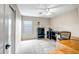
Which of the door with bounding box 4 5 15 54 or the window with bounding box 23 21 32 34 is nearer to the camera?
the door with bounding box 4 5 15 54

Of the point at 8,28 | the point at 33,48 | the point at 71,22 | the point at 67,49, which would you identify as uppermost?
the point at 71,22

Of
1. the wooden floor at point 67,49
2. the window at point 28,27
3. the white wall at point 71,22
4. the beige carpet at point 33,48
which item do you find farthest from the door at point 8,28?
the window at point 28,27

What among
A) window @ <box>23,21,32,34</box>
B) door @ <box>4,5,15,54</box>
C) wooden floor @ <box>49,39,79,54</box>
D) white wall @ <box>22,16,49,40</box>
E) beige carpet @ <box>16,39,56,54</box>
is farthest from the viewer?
window @ <box>23,21,32,34</box>

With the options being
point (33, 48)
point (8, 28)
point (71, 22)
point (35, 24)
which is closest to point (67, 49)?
point (8, 28)

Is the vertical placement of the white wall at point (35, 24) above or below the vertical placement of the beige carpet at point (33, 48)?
above

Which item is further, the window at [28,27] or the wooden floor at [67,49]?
the window at [28,27]

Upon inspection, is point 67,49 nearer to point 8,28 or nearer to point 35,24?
point 8,28

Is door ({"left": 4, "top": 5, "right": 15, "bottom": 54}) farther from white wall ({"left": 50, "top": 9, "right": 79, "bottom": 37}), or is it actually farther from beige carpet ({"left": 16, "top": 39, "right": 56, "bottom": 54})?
white wall ({"left": 50, "top": 9, "right": 79, "bottom": 37})

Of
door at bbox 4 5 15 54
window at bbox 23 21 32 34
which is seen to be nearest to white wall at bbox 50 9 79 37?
window at bbox 23 21 32 34

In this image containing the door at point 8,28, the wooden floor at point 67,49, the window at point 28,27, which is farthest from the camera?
the window at point 28,27

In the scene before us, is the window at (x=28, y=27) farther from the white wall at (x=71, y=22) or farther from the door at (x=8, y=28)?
the door at (x=8, y=28)

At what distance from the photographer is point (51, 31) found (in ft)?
24.7

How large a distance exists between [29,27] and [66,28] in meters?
3.28
